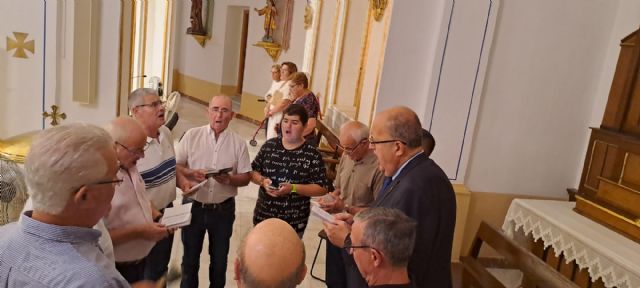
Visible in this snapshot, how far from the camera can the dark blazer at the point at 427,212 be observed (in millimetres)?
2223

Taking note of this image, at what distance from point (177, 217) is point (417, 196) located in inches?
48.7

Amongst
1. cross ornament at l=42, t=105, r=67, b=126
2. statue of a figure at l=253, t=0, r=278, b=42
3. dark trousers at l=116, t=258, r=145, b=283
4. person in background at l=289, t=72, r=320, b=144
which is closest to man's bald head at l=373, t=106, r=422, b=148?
dark trousers at l=116, t=258, r=145, b=283

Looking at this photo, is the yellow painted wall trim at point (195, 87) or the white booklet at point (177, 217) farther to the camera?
the yellow painted wall trim at point (195, 87)

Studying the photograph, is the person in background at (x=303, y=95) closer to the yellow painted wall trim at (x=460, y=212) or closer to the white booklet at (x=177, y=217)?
the yellow painted wall trim at (x=460, y=212)

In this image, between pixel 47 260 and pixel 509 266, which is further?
pixel 509 266

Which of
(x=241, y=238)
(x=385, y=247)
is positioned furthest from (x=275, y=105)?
(x=385, y=247)

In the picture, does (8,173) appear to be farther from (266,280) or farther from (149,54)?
(149,54)

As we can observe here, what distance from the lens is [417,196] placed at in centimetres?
223

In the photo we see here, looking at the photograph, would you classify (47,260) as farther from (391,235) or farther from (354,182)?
(354,182)

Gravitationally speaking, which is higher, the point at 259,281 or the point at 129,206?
the point at 259,281

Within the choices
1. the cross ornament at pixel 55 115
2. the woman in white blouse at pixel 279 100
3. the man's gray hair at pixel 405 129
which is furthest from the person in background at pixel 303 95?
the man's gray hair at pixel 405 129

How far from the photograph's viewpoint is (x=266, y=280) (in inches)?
50.7

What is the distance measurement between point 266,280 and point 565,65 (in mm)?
4195

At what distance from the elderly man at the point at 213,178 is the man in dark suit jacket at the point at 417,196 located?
1.05 metres
